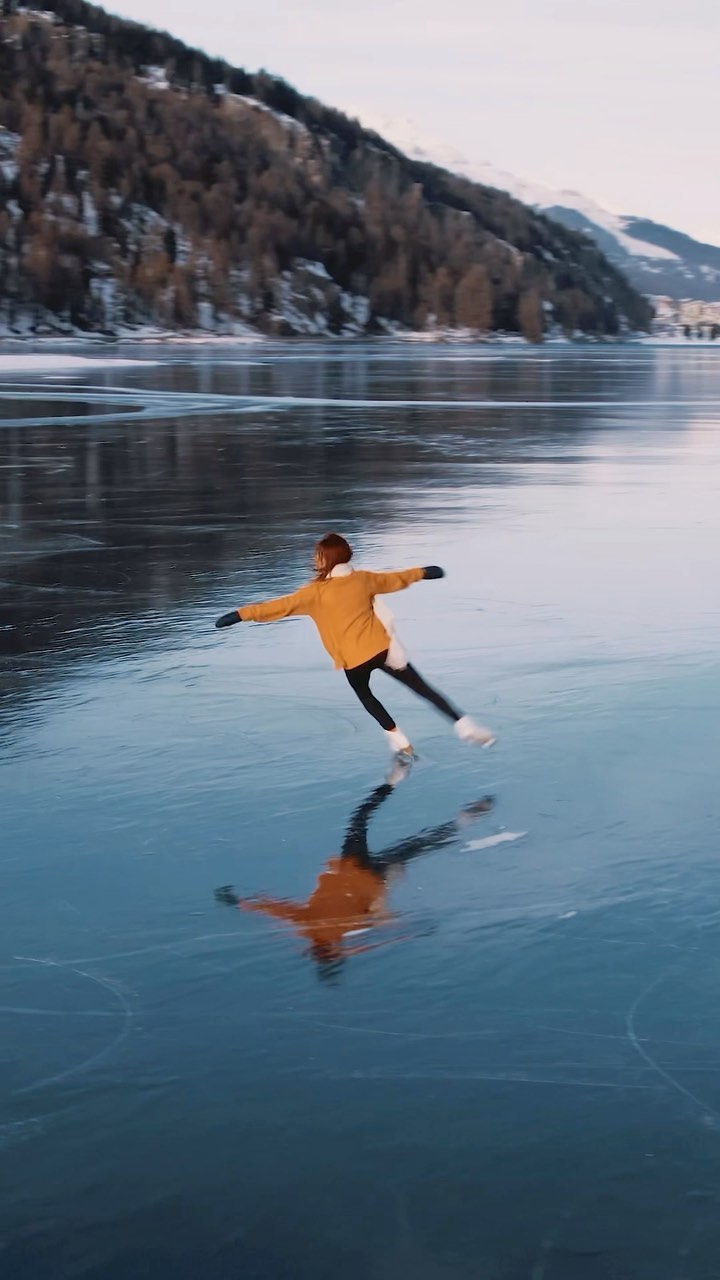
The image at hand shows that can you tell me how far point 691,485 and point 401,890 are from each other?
48.3 ft

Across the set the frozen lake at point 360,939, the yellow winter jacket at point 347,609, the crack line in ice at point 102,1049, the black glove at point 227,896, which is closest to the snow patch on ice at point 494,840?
the frozen lake at point 360,939

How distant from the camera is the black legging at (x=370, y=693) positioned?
7.26 metres

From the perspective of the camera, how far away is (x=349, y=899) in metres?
5.46

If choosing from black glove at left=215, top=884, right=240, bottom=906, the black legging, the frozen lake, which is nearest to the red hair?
the black legging

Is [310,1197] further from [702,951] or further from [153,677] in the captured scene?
[153,677]

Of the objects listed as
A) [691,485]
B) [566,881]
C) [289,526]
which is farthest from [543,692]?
[691,485]

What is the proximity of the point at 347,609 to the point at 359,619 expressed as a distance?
85mm

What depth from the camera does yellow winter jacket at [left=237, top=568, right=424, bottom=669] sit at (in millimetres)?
6906

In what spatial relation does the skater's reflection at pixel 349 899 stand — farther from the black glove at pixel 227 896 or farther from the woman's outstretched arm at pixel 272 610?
the woman's outstretched arm at pixel 272 610

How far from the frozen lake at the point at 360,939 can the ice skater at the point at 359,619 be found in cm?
18

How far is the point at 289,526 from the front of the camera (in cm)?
1577

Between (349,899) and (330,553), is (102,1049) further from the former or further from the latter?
(330,553)

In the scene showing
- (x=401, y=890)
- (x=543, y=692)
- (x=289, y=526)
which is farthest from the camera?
(x=289, y=526)

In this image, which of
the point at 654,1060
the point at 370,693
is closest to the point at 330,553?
the point at 370,693
